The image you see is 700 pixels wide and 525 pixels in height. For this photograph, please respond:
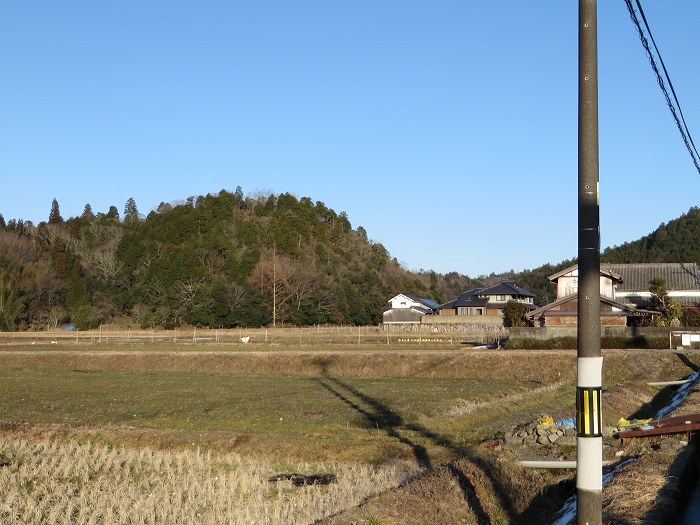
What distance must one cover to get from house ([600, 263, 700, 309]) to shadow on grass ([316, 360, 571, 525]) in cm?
4518

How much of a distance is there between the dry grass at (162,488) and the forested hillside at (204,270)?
68153 millimetres

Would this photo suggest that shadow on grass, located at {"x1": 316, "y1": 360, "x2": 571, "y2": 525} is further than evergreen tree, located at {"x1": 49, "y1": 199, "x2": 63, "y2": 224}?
No

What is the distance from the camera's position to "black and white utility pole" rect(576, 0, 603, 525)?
5770 mm

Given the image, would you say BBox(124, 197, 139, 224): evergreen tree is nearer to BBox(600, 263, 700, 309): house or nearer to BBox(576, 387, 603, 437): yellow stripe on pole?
BBox(600, 263, 700, 309): house

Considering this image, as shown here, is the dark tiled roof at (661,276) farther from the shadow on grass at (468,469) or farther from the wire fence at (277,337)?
the shadow on grass at (468,469)

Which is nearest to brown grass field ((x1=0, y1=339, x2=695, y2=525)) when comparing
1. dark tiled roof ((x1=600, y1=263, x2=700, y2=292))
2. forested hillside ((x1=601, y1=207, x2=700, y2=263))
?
dark tiled roof ((x1=600, y1=263, x2=700, y2=292))

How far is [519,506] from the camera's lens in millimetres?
11445

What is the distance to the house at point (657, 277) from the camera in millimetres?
63062

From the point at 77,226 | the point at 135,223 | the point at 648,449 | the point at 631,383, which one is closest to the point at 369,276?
the point at 135,223

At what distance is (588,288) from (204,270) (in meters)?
89.4

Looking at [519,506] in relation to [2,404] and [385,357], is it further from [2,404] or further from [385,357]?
[385,357]

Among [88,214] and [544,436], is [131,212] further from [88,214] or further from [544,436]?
[544,436]

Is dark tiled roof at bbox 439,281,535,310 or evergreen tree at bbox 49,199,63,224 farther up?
evergreen tree at bbox 49,199,63,224

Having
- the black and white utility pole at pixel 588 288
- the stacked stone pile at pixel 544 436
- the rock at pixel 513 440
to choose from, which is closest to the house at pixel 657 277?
the stacked stone pile at pixel 544 436
